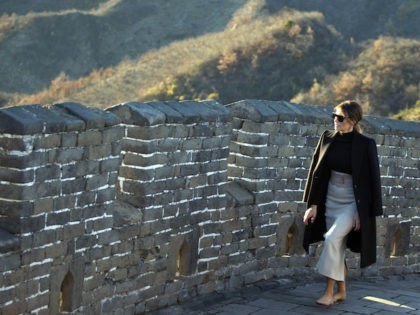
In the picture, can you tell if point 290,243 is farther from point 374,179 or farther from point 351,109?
point 351,109

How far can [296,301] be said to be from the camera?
8.60 m

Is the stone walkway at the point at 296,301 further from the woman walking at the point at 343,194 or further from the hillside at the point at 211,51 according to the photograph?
the hillside at the point at 211,51

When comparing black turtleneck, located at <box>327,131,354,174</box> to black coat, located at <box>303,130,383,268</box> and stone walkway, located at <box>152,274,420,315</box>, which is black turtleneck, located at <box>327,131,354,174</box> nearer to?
black coat, located at <box>303,130,383,268</box>

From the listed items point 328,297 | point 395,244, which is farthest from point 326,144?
point 395,244

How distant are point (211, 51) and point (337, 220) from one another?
89.2 ft

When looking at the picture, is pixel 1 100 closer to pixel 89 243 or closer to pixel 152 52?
pixel 152 52

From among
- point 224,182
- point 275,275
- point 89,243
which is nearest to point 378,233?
point 275,275

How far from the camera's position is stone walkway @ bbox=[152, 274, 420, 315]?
8.20m

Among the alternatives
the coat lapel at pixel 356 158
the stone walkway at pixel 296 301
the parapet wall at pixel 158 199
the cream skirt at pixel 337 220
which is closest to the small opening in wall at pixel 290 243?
the parapet wall at pixel 158 199

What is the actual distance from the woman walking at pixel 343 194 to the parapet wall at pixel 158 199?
39.2 inches

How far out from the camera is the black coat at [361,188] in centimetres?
787

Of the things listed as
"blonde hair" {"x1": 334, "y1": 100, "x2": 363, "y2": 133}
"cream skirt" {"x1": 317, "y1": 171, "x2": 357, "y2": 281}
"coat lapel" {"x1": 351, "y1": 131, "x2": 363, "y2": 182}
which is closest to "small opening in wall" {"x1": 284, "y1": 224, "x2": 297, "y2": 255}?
"cream skirt" {"x1": 317, "y1": 171, "x2": 357, "y2": 281}

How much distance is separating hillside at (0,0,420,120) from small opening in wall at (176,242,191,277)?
51.9ft

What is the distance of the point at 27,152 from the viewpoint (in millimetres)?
6297
